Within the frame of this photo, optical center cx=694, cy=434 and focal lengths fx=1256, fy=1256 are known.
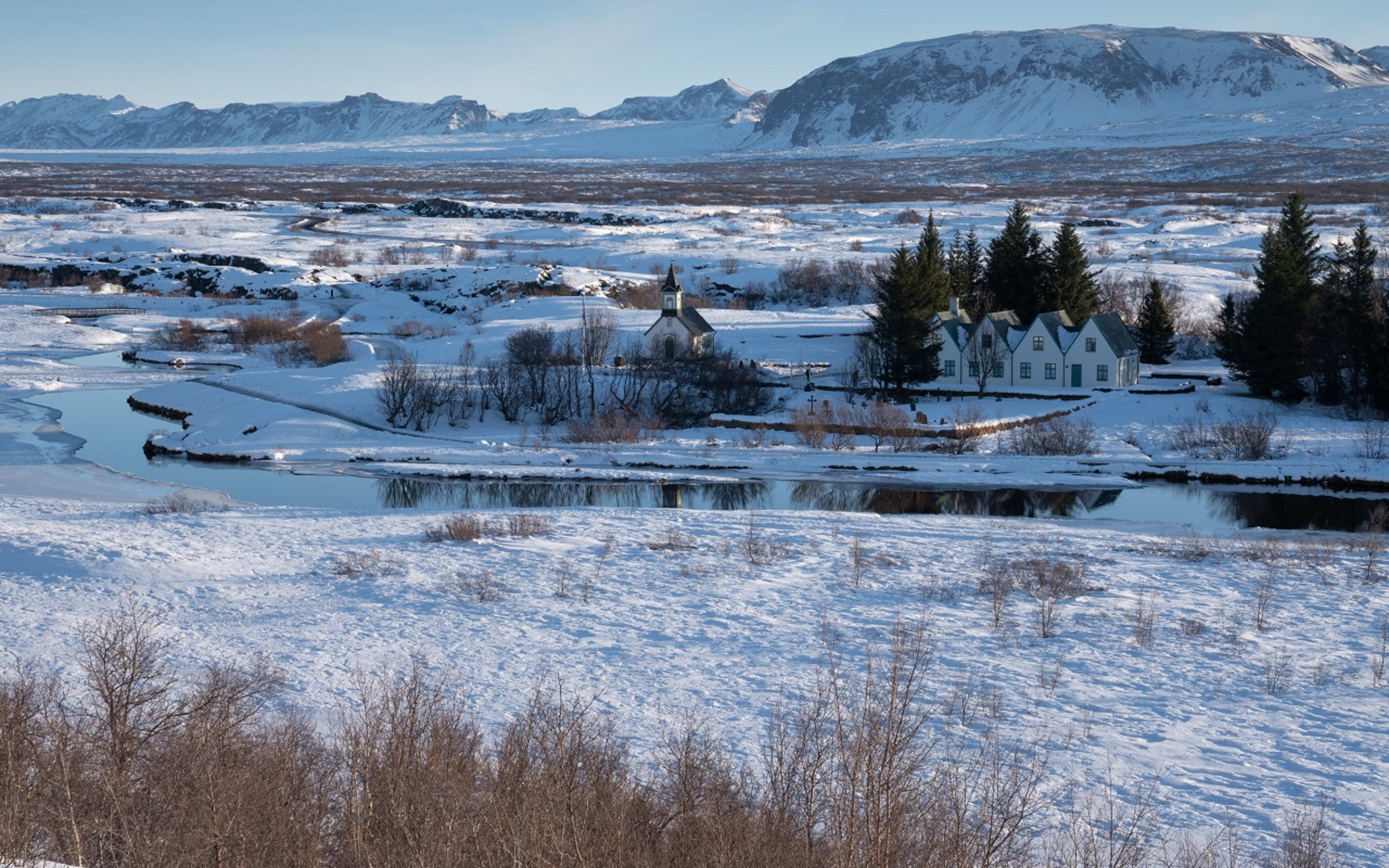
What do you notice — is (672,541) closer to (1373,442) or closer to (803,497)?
(803,497)

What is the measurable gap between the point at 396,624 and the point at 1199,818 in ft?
41.7

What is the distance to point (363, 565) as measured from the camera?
24422mm

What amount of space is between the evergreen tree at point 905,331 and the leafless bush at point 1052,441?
8198 mm

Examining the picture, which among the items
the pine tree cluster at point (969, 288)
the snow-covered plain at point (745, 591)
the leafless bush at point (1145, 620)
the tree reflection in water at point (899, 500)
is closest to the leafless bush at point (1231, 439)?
the snow-covered plain at point (745, 591)

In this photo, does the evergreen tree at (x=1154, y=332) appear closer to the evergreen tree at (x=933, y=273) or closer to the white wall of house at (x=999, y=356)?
the white wall of house at (x=999, y=356)

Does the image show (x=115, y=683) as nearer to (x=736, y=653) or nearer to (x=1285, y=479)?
(x=736, y=653)

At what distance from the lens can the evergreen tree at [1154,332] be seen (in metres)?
58.3

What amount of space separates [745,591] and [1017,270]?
41.4m

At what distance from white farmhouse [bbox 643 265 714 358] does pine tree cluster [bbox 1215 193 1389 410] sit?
2212 cm

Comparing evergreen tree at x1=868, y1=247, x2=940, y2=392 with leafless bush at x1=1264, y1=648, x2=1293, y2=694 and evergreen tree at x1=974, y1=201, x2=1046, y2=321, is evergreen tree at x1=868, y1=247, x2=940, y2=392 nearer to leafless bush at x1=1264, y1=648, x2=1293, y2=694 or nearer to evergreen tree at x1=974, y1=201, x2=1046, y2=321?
evergreen tree at x1=974, y1=201, x2=1046, y2=321

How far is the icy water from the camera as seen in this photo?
34.8 metres

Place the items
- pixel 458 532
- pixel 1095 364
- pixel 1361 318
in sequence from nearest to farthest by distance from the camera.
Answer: pixel 458 532
pixel 1361 318
pixel 1095 364

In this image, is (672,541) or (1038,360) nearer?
(672,541)

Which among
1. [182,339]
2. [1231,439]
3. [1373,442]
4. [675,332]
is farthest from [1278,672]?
[182,339]
